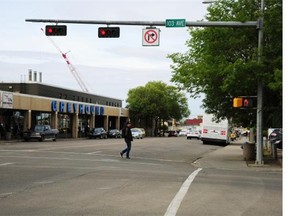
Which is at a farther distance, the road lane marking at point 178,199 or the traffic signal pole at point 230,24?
the traffic signal pole at point 230,24

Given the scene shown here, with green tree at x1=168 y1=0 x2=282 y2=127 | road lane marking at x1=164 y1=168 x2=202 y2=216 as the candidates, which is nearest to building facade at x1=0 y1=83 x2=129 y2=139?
green tree at x1=168 y1=0 x2=282 y2=127

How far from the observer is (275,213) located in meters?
8.52

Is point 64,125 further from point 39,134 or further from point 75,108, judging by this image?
point 39,134

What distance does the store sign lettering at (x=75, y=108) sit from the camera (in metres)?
54.3

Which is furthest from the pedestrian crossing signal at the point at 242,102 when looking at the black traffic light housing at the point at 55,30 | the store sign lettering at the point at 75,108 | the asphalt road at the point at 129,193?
the store sign lettering at the point at 75,108

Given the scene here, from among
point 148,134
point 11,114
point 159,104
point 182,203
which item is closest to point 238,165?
point 182,203

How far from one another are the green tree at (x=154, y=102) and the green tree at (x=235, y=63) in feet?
197

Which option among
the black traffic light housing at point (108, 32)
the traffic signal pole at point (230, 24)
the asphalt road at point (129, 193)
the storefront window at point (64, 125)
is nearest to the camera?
the asphalt road at point (129, 193)

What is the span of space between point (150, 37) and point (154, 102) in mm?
69076

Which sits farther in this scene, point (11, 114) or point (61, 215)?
point (11, 114)

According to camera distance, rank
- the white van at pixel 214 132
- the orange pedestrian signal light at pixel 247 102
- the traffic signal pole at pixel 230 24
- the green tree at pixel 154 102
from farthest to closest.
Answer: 1. the green tree at pixel 154 102
2. the white van at pixel 214 132
3. the orange pedestrian signal light at pixel 247 102
4. the traffic signal pole at pixel 230 24

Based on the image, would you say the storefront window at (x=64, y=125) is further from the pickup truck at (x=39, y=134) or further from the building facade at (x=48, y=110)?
the pickup truck at (x=39, y=134)
